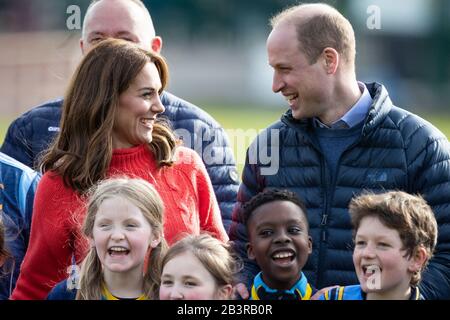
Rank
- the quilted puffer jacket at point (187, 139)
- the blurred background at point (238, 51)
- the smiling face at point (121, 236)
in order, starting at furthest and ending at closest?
1. the blurred background at point (238, 51)
2. the quilted puffer jacket at point (187, 139)
3. the smiling face at point (121, 236)

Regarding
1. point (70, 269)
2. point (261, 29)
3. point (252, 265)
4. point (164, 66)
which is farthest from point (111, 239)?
point (261, 29)

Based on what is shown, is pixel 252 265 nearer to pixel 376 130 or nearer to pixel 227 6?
pixel 376 130

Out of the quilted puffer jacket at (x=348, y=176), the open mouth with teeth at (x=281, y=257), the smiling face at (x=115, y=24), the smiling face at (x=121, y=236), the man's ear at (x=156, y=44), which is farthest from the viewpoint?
the man's ear at (x=156, y=44)

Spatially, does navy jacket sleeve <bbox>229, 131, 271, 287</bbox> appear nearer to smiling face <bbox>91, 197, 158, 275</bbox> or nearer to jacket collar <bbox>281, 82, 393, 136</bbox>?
jacket collar <bbox>281, 82, 393, 136</bbox>

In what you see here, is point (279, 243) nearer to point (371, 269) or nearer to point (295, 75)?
point (371, 269)

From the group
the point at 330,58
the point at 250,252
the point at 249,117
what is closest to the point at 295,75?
the point at 330,58

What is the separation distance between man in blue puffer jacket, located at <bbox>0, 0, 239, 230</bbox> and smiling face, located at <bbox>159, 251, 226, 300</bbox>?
1.06 m

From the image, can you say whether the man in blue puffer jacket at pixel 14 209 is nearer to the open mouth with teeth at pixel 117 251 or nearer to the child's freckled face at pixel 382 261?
the open mouth with teeth at pixel 117 251

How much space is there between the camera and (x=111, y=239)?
3312 mm

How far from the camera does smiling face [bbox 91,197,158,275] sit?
331 centimetres

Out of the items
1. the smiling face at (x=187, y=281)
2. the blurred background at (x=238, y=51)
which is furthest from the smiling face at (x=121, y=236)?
the blurred background at (x=238, y=51)

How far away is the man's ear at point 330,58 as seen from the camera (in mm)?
4027

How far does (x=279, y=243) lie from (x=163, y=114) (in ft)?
4.13

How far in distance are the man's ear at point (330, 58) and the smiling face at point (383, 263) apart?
98 centimetres
